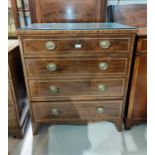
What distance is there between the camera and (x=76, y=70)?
1.17 metres

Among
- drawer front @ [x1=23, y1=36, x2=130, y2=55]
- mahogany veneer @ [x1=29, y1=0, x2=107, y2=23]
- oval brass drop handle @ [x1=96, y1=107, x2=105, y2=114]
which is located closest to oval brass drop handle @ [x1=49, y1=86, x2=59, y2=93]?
drawer front @ [x1=23, y1=36, x2=130, y2=55]

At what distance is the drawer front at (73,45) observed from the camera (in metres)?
1.07

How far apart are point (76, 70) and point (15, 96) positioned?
1.73 feet

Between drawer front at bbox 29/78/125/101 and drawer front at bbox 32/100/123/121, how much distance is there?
2.3 inches

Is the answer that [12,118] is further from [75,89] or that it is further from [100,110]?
[100,110]

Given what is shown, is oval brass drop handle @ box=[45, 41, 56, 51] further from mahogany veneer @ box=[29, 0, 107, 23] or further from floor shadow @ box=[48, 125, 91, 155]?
floor shadow @ box=[48, 125, 91, 155]

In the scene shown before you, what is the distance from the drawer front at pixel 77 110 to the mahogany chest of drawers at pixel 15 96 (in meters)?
0.15

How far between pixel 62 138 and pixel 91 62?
73cm

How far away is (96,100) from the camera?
1302 mm

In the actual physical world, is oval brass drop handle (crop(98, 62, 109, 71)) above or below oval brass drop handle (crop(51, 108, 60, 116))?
above

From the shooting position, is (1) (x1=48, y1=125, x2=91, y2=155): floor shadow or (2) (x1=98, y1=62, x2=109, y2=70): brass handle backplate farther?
(1) (x1=48, y1=125, x2=91, y2=155): floor shadow

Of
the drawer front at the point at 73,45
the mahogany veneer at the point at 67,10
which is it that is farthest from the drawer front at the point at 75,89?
the mahogany veneer at the point at 67,10

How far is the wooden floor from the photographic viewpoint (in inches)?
49.5

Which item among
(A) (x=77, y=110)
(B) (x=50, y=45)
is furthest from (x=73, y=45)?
(A) (x=77, y=110)
